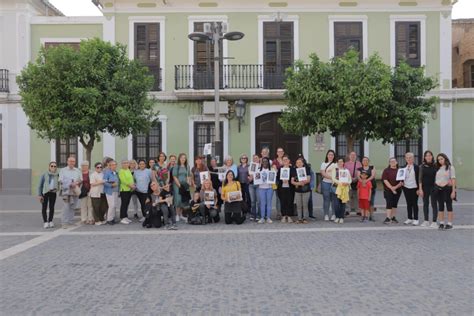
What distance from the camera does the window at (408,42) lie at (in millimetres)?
20578

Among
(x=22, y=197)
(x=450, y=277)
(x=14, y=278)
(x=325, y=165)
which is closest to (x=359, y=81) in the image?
(x=325, y=165)

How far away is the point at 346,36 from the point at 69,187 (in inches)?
514

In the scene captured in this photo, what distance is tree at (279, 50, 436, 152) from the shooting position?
14.2m

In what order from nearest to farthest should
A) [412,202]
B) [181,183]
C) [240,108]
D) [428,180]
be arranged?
1. [428,180]
2. [412,202]
3. [181,183]
4. [240,108]

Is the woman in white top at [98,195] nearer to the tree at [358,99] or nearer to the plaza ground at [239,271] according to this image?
the plaza ground at [239,271]

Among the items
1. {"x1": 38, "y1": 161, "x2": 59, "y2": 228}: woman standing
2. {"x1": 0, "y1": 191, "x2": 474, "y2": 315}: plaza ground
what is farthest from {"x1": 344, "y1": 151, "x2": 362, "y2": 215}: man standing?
{"x1": 38, "y1": 161, "x2": 59, "y2": 228}: woman standing

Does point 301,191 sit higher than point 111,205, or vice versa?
point 301,191

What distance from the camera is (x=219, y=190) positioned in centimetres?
1279

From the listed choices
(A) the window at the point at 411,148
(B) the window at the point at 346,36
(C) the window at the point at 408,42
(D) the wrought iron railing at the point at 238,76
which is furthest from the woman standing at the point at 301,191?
(C) the window at the point at 408,42

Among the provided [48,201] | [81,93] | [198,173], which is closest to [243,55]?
[81,93]

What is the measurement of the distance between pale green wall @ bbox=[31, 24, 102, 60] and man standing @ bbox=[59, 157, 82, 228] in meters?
10.1

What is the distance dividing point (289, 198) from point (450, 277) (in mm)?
5899

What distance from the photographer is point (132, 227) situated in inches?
468

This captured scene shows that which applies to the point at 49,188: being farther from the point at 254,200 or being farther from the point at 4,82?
the point at 4,82
